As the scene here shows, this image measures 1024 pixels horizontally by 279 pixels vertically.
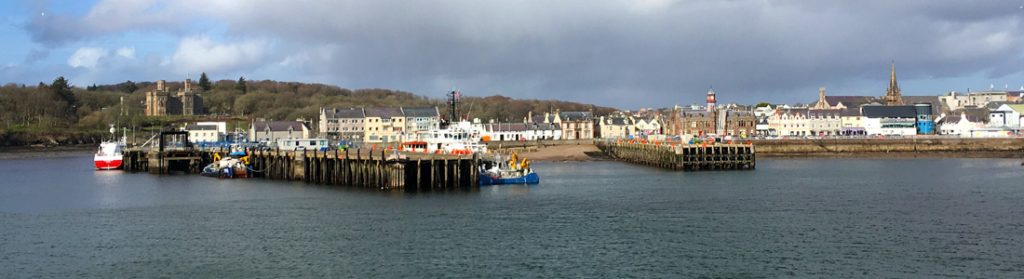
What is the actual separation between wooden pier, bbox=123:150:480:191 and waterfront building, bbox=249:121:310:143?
128ft

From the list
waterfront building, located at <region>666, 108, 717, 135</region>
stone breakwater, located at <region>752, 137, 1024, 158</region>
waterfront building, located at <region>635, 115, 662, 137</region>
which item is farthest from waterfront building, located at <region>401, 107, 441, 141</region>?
stone breakwater, located at <region>752, 137, 1024, 158</region>

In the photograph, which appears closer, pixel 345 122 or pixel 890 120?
pixel 890 120

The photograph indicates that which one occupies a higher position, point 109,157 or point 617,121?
point 617,121

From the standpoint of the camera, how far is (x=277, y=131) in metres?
120

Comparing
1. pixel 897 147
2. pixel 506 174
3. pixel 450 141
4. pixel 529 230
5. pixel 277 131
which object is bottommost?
pixel 529 230

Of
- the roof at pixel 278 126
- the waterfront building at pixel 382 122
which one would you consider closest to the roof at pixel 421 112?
the waterfront building at pixel 382 122

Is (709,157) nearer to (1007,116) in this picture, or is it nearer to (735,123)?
(735,123)

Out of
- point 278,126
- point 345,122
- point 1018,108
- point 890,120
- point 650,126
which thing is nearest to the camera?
point 278,126

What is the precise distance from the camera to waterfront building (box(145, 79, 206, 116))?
625 ft

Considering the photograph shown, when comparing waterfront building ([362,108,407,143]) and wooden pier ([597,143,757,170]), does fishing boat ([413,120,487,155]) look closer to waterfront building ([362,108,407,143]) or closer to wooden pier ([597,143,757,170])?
wooden pier ([597,143,757,170])

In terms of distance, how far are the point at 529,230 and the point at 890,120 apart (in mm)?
100343

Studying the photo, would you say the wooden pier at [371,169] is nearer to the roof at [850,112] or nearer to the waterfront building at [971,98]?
the roof at [850,112]

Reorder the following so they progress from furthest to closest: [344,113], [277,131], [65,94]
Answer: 1. [65,94]
2. [344,113]
3. [277,131]

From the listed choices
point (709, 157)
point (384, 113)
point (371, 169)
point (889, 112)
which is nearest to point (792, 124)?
point (889, 112)
